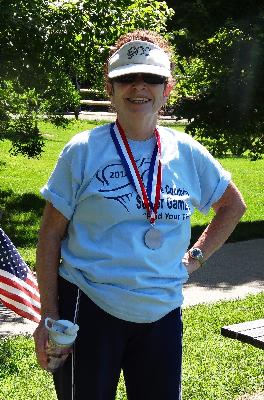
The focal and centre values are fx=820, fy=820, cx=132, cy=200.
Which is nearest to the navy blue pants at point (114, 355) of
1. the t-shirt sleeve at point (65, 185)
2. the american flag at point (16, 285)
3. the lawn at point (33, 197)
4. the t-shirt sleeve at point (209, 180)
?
the t-shirt sleeve at point (65, 185)

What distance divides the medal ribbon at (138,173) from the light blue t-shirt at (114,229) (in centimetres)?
2

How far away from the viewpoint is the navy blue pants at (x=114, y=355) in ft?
8.16

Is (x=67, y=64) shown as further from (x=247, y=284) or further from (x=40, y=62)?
(x=247, y=284)

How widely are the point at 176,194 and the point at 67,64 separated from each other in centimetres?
840

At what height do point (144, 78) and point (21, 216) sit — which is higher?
point (144, 78)

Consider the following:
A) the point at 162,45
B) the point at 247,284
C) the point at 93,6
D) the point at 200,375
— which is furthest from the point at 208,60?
Result: the point at 162,45

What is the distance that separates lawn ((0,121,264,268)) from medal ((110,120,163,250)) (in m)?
7.21

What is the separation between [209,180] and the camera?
2.78 meters

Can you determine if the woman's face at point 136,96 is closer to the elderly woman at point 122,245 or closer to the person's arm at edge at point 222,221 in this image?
the elderly woman at point 122,245

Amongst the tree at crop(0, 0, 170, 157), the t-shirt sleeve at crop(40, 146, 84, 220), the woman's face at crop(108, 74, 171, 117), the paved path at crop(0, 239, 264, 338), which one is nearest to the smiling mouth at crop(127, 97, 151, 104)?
the woman's face at crop(108, 74, 171, 117)

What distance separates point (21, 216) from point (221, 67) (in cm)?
422

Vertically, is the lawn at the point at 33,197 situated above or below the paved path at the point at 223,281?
below

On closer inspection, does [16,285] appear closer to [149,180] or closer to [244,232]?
[149,180]

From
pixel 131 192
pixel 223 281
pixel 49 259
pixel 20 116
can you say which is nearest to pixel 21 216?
pixel 20 116
